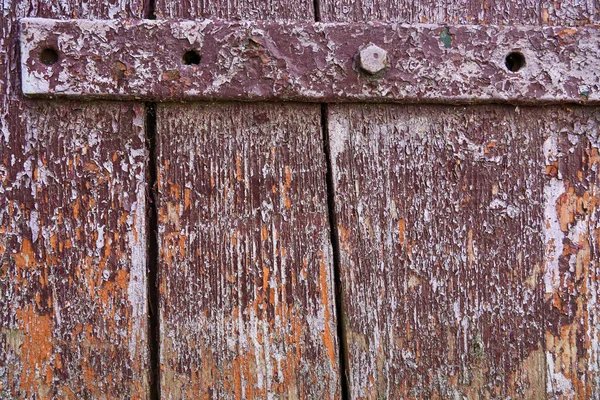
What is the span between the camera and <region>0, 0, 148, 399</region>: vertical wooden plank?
0.56m

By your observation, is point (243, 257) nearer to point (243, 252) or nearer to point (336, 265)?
point (243, 252)

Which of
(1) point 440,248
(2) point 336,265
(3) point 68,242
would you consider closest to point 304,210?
(2) point 336,265

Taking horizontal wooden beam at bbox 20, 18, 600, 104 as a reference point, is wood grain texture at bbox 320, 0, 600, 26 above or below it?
above

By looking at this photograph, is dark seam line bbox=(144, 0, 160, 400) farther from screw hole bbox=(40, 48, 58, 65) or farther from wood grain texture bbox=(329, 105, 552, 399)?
wood grain texture bbox=(329, 105, 552, 399)

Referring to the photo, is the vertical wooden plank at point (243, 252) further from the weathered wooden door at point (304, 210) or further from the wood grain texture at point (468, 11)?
the wood grain texture at point (468, 11)

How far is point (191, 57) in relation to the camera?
57 centimetres

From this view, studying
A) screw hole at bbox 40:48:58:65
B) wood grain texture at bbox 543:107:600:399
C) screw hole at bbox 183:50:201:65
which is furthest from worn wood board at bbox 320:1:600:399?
screw hole at bbox 40:48:58:65

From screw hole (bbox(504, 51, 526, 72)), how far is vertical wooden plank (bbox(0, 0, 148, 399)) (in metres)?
0.47

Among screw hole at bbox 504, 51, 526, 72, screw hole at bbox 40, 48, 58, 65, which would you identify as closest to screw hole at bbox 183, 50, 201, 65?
screw hole at bbox 40, 48, 58, 65

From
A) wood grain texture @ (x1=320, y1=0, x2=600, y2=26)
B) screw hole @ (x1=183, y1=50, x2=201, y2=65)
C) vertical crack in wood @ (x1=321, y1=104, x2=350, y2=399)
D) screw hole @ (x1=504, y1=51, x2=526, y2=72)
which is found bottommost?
vertical crack in wood @ (x1=321, y1=104, x2=350, y2=399)

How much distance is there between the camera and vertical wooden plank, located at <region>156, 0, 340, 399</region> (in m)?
0.58

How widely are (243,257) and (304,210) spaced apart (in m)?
0.10

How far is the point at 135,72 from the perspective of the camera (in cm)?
56

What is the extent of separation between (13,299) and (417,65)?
1.83ft
